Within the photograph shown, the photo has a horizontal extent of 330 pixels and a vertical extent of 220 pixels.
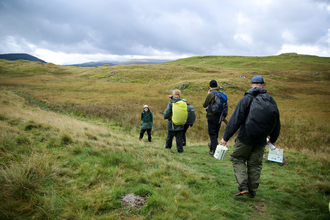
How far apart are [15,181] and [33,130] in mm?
3955

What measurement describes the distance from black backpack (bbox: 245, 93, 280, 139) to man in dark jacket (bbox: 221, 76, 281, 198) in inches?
7.5

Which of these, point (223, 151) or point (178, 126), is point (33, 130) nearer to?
point (178, 126)

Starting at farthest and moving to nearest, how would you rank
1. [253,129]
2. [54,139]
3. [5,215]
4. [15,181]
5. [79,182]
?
1. [54,139]
2. [253,129]
3. [79,182]
4. [15,181]
5. [5,215]

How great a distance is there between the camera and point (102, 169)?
3482 mm

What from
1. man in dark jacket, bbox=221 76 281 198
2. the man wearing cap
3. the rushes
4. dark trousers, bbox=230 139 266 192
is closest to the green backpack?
the man wearing cap

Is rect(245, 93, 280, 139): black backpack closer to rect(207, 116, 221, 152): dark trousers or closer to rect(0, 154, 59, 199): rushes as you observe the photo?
rect(207, 116, 221, 152): dark trousers

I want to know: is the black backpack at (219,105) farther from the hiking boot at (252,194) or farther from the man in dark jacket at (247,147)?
the hiking boot at (252,194)

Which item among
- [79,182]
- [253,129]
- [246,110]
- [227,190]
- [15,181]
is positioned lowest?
[227,190]

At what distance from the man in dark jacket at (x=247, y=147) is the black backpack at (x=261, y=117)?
0.63ft

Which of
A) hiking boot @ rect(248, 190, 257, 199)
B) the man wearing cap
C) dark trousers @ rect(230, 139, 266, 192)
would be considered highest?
the man wearing cap

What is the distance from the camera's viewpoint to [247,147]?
3.52 meters

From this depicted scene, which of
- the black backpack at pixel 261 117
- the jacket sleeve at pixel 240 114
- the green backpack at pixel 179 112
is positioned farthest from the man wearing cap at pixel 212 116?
the black backpack at pixel 261 117

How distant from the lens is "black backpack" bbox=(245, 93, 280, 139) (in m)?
3.11

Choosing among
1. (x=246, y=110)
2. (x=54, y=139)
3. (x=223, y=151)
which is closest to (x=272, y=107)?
(x=246, y=110)
